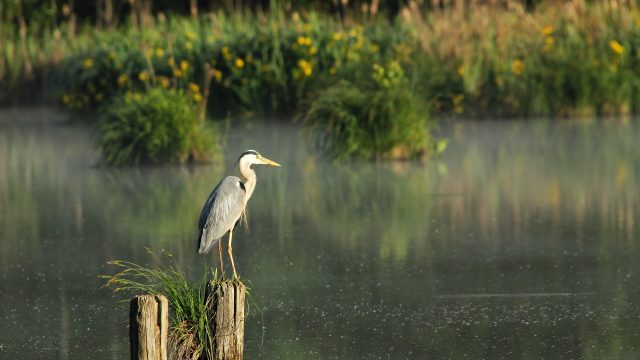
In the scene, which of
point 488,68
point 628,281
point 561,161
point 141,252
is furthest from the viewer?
point 488,68

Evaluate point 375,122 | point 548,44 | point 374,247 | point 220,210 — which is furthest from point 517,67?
point 220,210

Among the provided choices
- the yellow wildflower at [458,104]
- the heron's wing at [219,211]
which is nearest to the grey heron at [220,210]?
the heron's wing at [219,211]

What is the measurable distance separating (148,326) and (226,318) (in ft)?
1.92

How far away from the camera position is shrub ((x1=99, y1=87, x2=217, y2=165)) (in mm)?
14617

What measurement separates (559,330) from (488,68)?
11906mm

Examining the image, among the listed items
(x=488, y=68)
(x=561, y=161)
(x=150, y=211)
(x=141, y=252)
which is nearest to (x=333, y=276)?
(x=141, y=252)

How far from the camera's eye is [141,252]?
993 centimetres

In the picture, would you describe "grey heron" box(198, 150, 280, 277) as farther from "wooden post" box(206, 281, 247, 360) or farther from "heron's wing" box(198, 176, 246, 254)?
"wooden post" box(206, 281, 247, 360)

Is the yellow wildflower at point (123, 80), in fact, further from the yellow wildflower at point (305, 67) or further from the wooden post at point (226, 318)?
the wooden post at point (226, 318)

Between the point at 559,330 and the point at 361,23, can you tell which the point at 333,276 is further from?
the point at 361,23

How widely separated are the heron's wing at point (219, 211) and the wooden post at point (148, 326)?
1503 mm

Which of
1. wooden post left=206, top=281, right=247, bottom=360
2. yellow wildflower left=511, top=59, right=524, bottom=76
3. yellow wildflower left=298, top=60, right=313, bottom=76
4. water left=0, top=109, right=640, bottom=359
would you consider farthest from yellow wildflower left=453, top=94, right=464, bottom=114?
wooden post left=206, top=281, right=247, bottom=360

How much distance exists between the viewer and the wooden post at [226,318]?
636 cm

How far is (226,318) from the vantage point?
639cm
